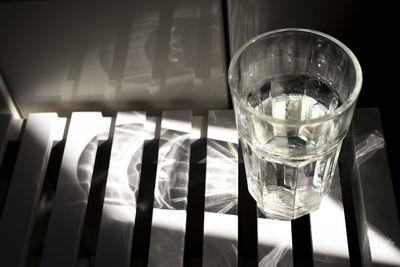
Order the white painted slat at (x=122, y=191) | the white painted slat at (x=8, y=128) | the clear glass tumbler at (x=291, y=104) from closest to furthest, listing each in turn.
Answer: the clear glass tumbler at (x=291, y=104)
the white painted slat at (x=122, y=191)
the white painted slat at (x=8, y=128)

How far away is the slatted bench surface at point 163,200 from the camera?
647 mm

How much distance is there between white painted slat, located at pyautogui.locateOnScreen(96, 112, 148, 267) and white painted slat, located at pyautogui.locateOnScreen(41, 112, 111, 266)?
0.09ft

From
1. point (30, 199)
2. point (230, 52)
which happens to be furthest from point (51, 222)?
point (230, 52)

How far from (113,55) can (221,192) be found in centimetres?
23

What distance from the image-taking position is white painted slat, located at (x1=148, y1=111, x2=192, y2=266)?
654mm

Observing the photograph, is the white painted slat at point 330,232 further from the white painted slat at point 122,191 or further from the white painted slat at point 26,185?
the white painted slat at point 26,185

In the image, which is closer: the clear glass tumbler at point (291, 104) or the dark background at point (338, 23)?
the clear glass tumbler at point (291, 104)

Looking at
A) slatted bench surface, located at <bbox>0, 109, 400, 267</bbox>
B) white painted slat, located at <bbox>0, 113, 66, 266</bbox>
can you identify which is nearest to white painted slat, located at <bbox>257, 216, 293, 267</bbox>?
slatted bench surface, located at <bbox>0, 109, 400, 267</bbox>

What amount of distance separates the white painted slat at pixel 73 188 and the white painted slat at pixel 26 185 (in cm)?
3

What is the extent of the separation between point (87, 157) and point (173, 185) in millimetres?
132

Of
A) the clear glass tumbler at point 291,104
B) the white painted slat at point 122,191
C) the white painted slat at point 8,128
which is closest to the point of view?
the clear glass tumbler at point 291,104

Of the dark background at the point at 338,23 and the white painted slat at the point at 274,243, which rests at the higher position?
the dark background at the point at 338,23

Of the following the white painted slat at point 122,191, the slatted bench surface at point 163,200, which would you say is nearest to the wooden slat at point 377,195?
the slatted bench surface at point 163,200

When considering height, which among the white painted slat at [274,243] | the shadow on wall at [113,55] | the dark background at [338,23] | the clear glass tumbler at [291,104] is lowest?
the white painted slat at [274,243]
